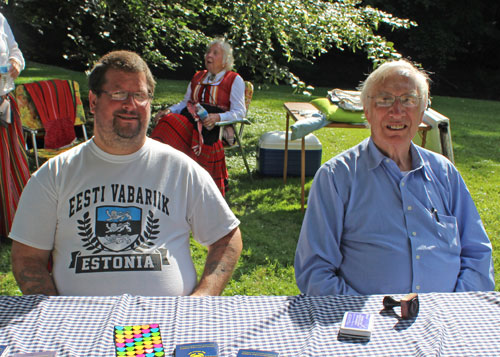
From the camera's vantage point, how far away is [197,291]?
200cm

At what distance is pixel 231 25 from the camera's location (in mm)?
6941

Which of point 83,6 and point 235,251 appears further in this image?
point 83,6

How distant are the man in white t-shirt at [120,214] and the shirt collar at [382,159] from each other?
0.60 m

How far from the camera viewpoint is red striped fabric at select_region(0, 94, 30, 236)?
3848mm

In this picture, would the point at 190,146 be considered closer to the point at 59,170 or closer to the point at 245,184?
the point at 245,184

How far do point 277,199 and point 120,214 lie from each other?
3.33m

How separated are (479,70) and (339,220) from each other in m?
19.0

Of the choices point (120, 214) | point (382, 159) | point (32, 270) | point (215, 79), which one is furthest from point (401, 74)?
point (215, 79)

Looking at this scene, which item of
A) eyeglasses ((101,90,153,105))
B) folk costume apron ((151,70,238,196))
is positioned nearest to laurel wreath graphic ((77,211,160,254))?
eyeglasses ((101,90,153,105))

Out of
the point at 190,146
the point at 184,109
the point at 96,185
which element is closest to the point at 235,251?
the point at 96,185

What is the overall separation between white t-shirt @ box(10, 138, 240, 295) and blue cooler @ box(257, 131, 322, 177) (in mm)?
3728

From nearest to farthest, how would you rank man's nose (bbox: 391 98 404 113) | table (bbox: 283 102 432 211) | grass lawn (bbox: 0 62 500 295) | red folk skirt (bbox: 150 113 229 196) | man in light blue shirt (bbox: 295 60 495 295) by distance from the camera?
man in light blue shirt (bbox: 295 60 495 295), man's nose (bbox: 391 98 404 113), grass lawn (bbox: 0 62 500 295), table (bbox: 283 102 432 211), red folk skirt (bbox: 150 113 229 196)

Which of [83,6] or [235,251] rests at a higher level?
[83,6]

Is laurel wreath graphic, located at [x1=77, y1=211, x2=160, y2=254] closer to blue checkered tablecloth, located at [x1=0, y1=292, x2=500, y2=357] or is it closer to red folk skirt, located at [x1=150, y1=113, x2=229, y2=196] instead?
blue checkered tablecloth, located at [x1=0, y1=292, x2=500, y2=357]
